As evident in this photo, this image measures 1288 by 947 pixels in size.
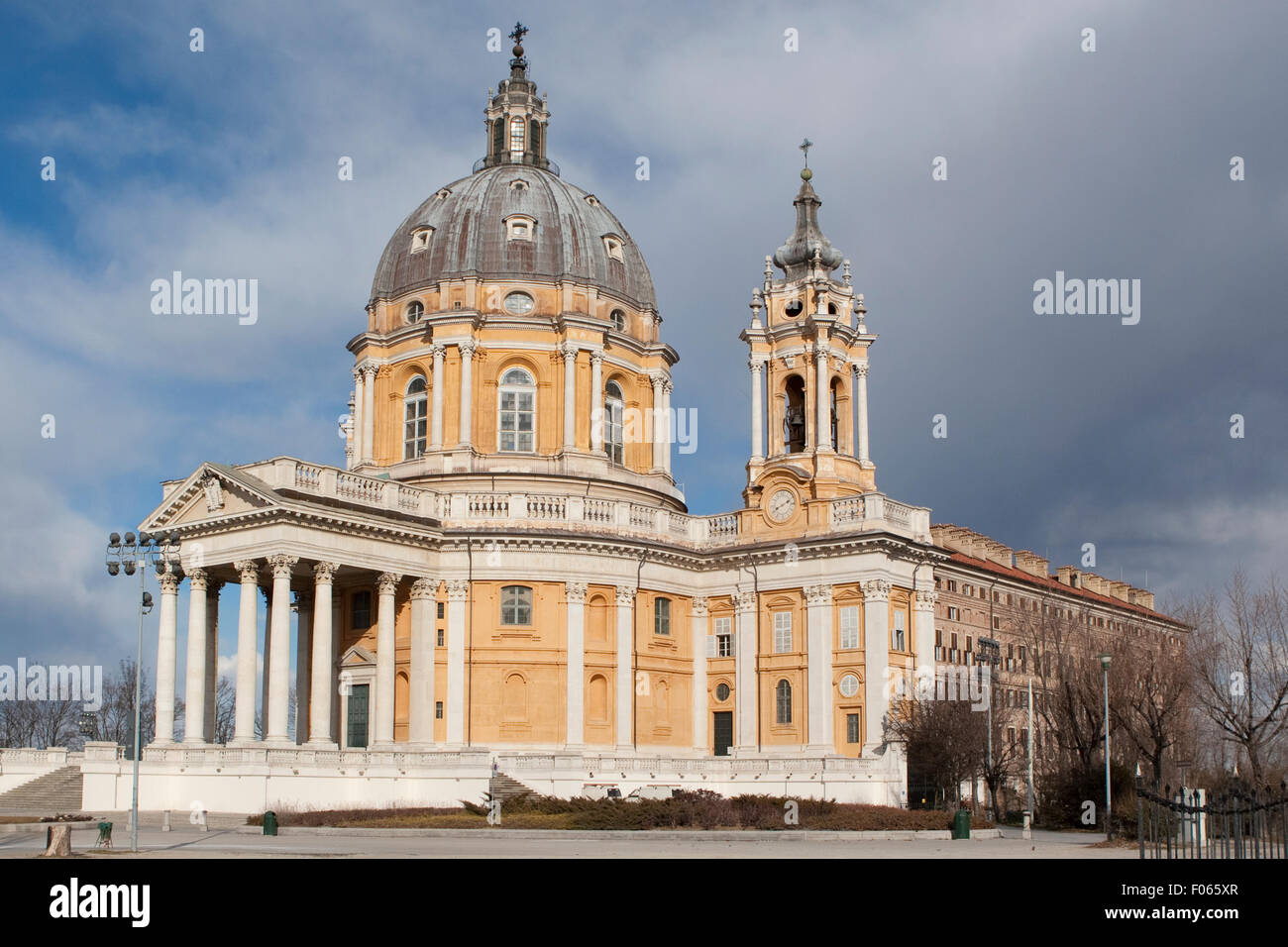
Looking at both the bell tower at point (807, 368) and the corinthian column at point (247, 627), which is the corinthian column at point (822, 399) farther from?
the corinthian column at point (247, 627)

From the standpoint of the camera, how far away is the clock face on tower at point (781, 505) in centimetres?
6353

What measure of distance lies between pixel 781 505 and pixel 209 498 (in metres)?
23.4

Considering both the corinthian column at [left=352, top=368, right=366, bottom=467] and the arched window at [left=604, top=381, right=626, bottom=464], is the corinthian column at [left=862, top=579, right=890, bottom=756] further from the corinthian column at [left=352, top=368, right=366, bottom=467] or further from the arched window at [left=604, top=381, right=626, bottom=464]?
the corinthian column at [left=352, top=368, right=366, bottom=467]

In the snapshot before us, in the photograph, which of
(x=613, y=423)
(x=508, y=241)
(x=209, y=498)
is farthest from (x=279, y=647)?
(x=508, y=241)

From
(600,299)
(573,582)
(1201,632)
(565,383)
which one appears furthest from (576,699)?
(1201,632)

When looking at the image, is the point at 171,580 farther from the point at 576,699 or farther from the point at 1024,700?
the point at 1024,700

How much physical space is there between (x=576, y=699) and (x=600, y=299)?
66.9 ft

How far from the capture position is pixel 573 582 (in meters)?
61.5

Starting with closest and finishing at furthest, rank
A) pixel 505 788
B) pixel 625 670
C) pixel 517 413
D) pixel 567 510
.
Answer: pixel 505 788 → pixel 625 670 → pixel 567 510 → pixel 517 413

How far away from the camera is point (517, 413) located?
68.4m

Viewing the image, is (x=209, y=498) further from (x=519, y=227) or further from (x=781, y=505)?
(x=781, y=505)

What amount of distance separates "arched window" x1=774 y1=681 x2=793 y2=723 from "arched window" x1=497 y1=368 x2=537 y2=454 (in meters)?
15.5

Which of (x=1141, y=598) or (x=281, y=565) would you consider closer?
(x=281, y=565)

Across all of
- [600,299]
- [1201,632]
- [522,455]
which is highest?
[600,299]
